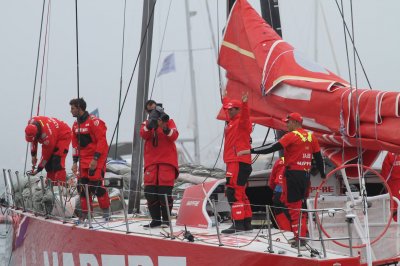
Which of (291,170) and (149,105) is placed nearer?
(291,170)

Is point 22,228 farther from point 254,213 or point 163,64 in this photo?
point 163,64

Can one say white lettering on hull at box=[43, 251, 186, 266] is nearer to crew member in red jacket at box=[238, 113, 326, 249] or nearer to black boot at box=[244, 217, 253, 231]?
black boot at box=[244, 217, 253, 231]

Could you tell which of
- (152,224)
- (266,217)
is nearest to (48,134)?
(152,224)

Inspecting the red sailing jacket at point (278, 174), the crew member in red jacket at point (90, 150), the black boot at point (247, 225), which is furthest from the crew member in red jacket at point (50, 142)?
the black boot at point (247, 225)

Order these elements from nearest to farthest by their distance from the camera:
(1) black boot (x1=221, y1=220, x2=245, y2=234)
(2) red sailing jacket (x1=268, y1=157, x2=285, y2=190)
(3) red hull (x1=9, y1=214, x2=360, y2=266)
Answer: (3) red hull (x1=9, y1=214, x2=360, y2=266)
(1) black boot (x1=221, y1=220, x2=245, y2=234)
(2) red sailing jacket (x1=268, y1=157, x2=285, y2=190)

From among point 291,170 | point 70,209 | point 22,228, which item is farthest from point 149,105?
point 22,228

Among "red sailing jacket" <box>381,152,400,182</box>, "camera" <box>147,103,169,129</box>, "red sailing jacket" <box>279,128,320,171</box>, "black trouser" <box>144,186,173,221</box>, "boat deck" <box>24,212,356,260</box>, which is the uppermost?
"camera" <box>147,103,169,129</box>

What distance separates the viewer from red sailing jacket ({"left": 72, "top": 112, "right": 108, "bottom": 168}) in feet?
25.2

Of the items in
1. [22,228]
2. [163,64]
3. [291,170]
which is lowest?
[22,228]

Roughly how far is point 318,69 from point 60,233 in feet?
8.63

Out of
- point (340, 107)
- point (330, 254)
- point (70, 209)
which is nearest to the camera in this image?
point (330, 254)

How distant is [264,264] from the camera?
522 centimetres

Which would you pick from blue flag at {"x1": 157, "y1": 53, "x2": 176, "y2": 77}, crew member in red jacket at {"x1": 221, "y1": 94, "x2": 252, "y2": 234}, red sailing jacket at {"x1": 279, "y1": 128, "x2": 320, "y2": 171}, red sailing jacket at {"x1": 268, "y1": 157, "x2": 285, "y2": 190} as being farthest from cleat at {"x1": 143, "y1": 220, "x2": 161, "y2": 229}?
blue flag at {"x1": 157, "y1": 53, "x2": 176, "y2": 77}

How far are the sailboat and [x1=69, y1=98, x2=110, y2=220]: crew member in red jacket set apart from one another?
0.27m
